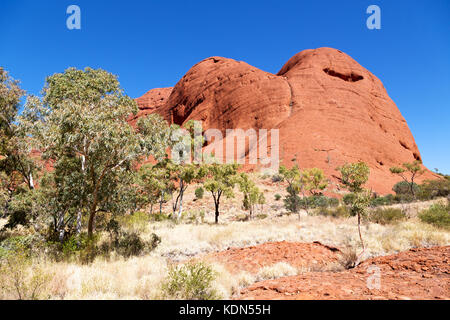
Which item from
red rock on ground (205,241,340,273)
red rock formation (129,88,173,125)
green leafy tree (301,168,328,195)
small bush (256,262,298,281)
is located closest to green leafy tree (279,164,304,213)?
green leafy tree (301,168,328,195)

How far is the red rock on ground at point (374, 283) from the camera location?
446cm

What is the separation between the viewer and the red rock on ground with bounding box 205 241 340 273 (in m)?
7.37

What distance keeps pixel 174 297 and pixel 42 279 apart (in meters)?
2.72

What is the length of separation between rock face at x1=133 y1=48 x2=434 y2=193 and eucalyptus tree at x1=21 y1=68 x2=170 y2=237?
29.4 meters

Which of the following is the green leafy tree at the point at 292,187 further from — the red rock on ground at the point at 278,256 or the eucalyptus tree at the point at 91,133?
the eucalyptus tree at the point at 91,133

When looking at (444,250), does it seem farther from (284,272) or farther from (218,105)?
(218,105)

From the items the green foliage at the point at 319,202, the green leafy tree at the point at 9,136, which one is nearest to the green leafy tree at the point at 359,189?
the green foliage at the point at 319,202

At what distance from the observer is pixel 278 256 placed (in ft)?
26.8

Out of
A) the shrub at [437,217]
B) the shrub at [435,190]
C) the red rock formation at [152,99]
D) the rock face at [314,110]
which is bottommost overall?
the shrub at [437,217]

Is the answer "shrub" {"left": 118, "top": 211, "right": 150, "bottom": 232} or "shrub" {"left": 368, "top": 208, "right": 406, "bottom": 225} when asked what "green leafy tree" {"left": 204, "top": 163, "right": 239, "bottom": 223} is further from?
"shrub" {"left": 368, "top": 208, "right": 406, "bottom": 225}

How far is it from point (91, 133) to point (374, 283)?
822cm

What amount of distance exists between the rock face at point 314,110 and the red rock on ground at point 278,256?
2629 cm

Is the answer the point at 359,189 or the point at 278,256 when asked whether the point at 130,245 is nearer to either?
the point at 278,256

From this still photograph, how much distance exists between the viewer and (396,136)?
164 ft
